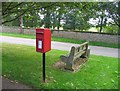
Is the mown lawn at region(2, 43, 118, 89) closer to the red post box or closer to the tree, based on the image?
the red post box

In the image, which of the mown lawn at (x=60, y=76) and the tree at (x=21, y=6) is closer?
the mown lawn at (x=60, y=76)

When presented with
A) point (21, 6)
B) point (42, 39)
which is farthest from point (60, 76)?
point (21, 6)

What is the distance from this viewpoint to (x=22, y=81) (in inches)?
211

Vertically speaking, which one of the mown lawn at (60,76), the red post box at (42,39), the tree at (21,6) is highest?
A: the tree at (21,6)

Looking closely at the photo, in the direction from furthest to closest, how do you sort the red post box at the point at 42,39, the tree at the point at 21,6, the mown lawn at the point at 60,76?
the tree at the point at 21,6
the mown lawn at the point at 60,76
the red post box at the point at 42,39

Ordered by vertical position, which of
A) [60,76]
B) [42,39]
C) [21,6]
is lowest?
[60,76]

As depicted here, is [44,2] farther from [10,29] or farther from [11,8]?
[10,29]

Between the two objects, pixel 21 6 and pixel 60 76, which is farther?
pixel 21 6

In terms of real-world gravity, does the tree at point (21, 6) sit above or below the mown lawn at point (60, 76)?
above

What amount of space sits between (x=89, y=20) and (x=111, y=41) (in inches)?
120

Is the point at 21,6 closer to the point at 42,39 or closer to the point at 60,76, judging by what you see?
the point at 42,39

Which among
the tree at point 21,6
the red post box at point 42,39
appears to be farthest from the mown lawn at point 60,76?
the tree at point 21,6

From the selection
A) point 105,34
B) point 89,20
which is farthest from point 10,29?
point 105,34

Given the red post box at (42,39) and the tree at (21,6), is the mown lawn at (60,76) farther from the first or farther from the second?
the tree at (21,6)
